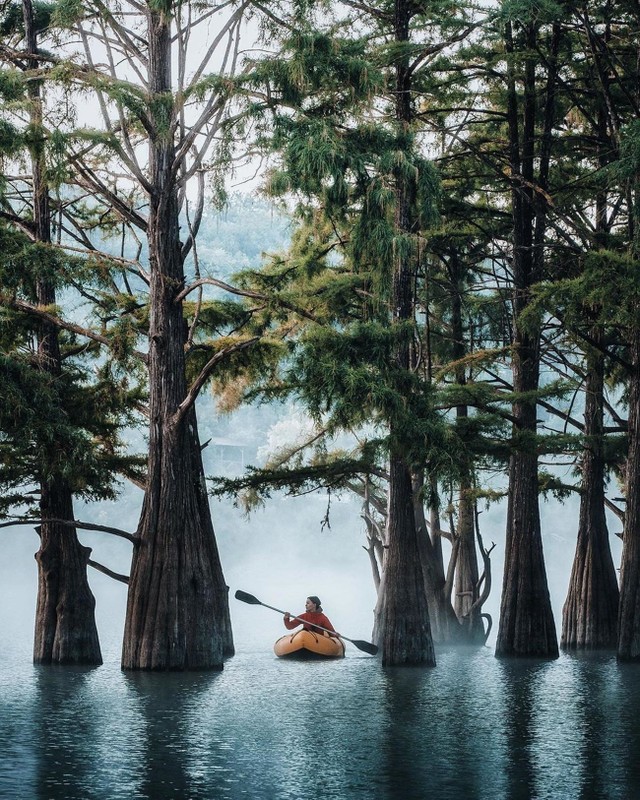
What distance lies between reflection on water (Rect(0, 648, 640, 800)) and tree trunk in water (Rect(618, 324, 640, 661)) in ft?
2.18

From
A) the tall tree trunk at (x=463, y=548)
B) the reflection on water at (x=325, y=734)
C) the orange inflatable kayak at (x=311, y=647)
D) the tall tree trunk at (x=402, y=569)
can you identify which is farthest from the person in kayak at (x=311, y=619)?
the tall tree trunk at (x=402, y=569)

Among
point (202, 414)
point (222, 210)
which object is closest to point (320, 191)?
point (222, 210)

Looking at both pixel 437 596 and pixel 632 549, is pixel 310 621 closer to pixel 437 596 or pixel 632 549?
pixel 437 596

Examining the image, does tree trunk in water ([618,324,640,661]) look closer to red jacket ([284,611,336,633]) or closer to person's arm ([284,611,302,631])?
red jacket ([284,611,336,633])

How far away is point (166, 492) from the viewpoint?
772 inches

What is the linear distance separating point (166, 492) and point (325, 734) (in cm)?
629

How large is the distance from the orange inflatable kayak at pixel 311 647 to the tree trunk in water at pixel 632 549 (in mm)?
5850

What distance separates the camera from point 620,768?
1184 centimetres

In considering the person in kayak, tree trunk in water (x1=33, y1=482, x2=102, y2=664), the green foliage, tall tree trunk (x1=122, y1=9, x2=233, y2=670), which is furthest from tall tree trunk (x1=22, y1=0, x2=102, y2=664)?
the person in kayak

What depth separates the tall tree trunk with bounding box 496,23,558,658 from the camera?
906 inches

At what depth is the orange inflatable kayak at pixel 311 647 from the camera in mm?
25328

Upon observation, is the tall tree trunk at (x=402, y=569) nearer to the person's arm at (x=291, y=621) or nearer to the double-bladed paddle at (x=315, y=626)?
the double-bladed paddle at (x=315, y=626)

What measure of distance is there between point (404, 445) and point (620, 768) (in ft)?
28.5

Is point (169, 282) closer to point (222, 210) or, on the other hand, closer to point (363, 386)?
point (222, 210)
